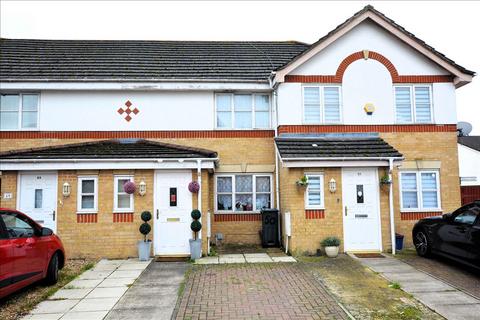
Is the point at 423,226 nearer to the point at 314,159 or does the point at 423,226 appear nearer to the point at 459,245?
the point at 459,245

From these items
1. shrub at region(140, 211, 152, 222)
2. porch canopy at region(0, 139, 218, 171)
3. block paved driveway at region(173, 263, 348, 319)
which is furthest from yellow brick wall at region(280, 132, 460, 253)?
shrub at region(140, 211, 152, 222)

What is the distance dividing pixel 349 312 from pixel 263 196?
7.91 metres

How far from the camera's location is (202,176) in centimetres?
1257

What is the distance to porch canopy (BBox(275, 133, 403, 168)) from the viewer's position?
482 inches

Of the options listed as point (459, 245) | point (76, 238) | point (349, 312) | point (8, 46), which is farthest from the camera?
point (8, 46)

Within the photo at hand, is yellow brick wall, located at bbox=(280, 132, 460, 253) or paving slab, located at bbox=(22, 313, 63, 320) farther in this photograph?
yellow brick wall, located at bbox=(280, 132, 460, 253)

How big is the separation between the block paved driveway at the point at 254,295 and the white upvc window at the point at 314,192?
2.39 meters

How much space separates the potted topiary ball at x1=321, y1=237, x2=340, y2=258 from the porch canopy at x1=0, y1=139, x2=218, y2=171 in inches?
161

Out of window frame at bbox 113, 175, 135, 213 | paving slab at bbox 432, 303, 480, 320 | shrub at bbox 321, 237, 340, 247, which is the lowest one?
paving slab at bbox 432, 303, 480, 320

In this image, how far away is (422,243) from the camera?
1141 cm

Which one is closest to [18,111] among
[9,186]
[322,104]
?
[9,186]

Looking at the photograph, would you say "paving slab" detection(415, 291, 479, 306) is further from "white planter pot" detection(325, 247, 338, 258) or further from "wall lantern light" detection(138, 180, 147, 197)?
"wall lantern light" detection(138, 180, 147, 197)

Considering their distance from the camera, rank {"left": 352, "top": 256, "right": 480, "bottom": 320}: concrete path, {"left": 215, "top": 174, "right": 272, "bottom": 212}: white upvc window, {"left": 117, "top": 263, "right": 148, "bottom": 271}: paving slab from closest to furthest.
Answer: {"left": 352, "top": 256, "right": 480, "bottom": 320}: concrete path, {"left": 117, "top": 263, "right": 148, "bottom": 271}: paving slab, {"left": 215, "top": 174, "right": 272, "bottom": 212}: white upvc window

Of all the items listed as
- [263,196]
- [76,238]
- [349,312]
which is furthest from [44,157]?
[349,312]
